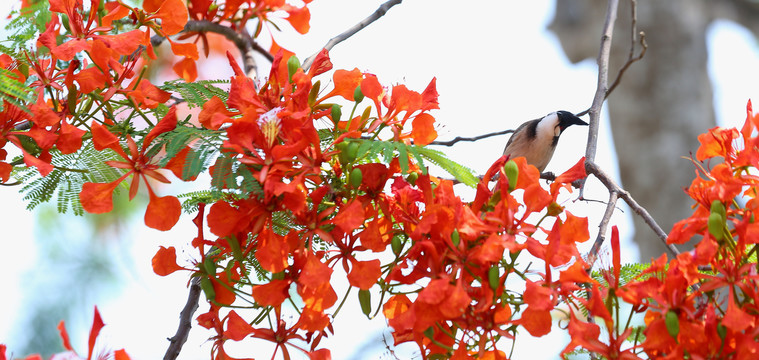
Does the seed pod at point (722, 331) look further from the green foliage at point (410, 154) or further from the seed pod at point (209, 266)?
the seed pod at point (209, 266)

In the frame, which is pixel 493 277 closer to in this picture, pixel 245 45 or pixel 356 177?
pixel 356 177

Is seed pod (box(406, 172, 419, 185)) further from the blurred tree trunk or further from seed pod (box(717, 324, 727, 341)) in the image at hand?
the blurred tree trunk

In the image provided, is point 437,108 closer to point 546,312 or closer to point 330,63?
point 330,63

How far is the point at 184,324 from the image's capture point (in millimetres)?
1849

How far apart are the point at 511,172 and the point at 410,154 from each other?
0.21 m

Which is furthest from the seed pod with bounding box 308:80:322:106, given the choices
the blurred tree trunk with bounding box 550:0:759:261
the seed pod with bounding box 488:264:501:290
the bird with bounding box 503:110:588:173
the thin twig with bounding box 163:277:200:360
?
the blurred tree trunk with bounding box 550:0:759:261

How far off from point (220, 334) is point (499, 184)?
2.07ft

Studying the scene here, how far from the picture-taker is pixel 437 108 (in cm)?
156

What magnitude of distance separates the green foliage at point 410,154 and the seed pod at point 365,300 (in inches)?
9.6

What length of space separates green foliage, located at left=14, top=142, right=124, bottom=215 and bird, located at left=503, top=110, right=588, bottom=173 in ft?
9.06

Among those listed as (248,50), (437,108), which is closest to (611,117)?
(248,50)

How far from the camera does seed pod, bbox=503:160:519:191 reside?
1393 mm

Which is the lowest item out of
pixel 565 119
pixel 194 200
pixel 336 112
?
pixel 194 200

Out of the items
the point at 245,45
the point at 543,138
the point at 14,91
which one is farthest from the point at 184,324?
the point at 543,138
